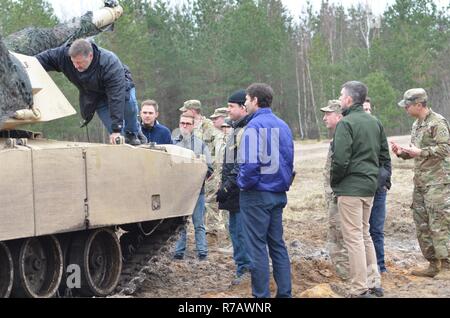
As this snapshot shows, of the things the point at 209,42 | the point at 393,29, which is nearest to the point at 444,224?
the point at 209,42

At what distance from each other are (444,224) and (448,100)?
158 feet

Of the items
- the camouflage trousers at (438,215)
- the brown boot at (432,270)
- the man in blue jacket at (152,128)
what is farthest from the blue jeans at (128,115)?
the brown boot at (432,270)

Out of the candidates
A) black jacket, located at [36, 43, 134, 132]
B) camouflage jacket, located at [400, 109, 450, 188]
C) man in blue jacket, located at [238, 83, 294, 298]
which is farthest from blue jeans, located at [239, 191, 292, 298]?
camouflage jacket, located at [400, 109, 450, 188]

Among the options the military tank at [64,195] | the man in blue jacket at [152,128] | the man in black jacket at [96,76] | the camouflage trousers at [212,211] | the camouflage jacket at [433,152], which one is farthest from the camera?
the camouflage trousers at [212,211]

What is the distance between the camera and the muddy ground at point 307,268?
333 inches

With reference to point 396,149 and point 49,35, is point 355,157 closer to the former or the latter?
point 396,149

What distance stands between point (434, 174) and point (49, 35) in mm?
4485

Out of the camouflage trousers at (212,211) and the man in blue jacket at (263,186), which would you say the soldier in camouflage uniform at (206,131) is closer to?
the camouflage trousers at (212,211)

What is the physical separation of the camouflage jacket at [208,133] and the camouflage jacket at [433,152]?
9.87 feet

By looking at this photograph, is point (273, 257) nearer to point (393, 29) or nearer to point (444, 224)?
point (444, 224)

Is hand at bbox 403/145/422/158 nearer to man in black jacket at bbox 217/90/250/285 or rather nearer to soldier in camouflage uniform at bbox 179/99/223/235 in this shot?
man in black jacket at bbox 217/90/250/285

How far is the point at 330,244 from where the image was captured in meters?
9.16

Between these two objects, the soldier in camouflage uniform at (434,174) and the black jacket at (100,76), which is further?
the soldier in camouflage uniform at (434,174)

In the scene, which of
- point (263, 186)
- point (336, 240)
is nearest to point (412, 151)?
point (336, 240)
